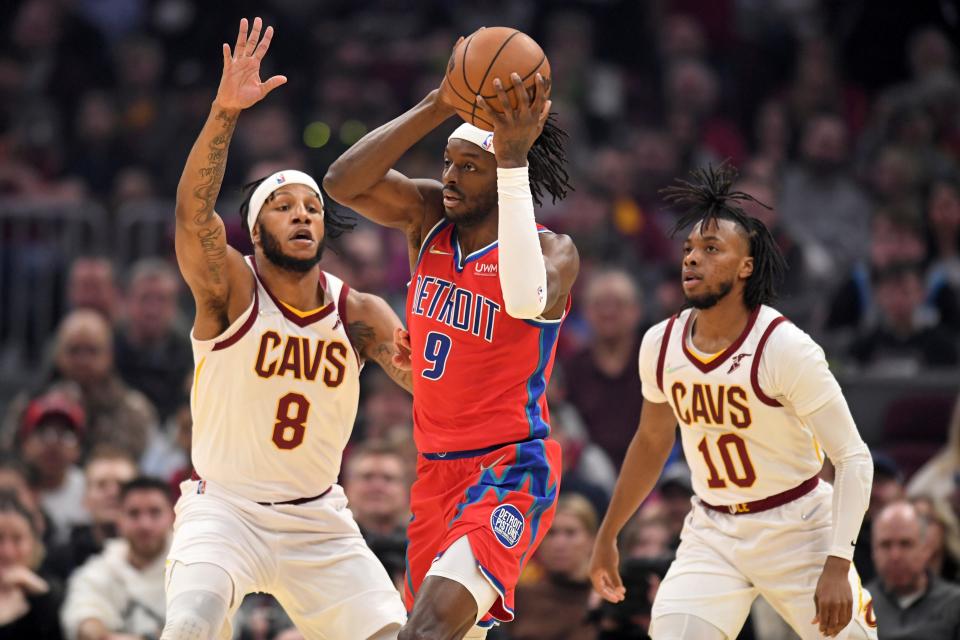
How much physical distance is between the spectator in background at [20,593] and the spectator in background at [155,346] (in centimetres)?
267

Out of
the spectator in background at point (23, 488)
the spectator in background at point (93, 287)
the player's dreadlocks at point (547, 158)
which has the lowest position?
the spectator in background at point (23, 488)

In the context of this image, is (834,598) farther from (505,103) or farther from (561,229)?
(561,229)

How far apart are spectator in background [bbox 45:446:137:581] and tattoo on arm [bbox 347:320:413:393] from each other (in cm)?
296

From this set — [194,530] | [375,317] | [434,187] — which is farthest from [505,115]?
[194,530]

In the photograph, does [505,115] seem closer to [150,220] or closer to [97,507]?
[97,507]

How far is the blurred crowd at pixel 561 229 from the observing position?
29.1 ft

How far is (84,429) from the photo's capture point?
35.9 feet

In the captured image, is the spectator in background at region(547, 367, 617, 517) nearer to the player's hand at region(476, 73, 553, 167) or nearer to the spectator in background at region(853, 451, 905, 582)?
the spectator in background at region(853, 451, 905, 582)

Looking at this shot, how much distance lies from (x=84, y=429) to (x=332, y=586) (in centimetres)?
496

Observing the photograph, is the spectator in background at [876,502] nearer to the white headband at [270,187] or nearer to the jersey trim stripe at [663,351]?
the jersey trim stripe at [663,351]

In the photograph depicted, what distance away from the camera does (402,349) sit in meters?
6.62

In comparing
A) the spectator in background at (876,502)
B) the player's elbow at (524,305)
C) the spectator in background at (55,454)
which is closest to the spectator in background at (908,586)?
the spectator in background at (876,502)

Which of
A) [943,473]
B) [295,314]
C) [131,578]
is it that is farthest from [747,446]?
[131,578]

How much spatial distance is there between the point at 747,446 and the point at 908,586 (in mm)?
2272
